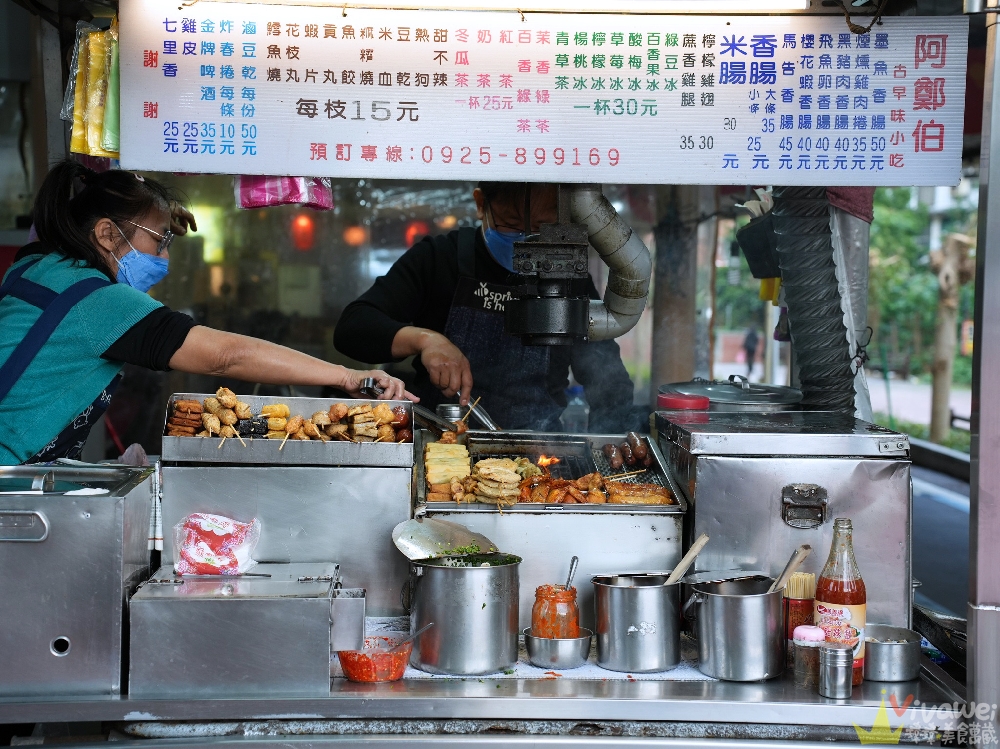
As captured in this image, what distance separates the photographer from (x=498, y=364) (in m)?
4.46

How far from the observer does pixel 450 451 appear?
9.75ft

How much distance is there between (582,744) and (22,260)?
2.31 meters

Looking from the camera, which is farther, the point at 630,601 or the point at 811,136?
the point at 811,136

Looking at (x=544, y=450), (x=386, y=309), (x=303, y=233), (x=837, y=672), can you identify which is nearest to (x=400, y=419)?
(x=544, y=450)

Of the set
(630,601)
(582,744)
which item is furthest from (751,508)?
(582,744)

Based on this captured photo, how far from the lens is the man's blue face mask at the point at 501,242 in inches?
161

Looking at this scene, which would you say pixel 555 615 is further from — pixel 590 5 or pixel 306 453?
pixel 590 5

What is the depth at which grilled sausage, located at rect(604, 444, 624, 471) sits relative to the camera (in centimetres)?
309

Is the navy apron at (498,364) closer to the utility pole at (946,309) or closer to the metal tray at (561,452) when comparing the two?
the metal tray at (561,452)

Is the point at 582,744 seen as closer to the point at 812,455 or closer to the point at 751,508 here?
the point at 751,508

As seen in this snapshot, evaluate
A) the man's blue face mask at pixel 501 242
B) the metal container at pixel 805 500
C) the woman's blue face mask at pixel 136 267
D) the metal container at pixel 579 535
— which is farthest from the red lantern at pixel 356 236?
the metal container at pixel 805 500

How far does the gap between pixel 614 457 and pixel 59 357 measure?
1.85 m

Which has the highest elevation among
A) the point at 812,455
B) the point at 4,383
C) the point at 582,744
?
the point at 4,383

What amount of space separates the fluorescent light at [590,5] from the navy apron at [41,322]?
1.08 metres
